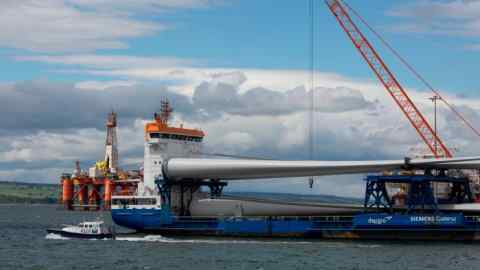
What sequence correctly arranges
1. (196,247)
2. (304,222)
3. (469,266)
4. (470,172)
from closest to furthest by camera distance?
(469,266), (196,247), (304,222), (470,172)

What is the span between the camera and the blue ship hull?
245 ft

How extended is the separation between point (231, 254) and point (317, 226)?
13.6 m

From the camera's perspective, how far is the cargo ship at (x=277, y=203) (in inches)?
2990

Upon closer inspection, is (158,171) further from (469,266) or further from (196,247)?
(469,266)

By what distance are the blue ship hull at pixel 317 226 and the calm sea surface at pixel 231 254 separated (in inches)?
70.2

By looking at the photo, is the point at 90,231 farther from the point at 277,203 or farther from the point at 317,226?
the point at 317,226

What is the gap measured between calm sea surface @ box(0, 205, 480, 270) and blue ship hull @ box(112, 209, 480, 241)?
178 cm

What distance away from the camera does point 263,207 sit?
85375 mm

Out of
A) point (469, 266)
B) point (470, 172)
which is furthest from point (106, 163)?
point (469, 266)

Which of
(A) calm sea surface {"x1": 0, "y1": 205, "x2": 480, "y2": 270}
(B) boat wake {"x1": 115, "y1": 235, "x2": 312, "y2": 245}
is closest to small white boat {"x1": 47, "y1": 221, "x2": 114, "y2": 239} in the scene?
(B) boat wake {"x1": 115, "y1": 235, "x2": 312, "y2": 245}

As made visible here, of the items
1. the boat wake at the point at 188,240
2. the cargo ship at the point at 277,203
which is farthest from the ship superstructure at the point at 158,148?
the boat wake at the point at 188,240

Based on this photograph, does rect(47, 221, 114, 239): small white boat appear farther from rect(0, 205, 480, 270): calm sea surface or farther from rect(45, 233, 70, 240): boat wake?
rect(0, 205, 480, 270): calm sea surface

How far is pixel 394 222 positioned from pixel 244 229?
1462cm

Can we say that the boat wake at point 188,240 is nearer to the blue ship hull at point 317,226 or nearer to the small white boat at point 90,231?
the small white boat at point 90,231
